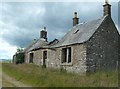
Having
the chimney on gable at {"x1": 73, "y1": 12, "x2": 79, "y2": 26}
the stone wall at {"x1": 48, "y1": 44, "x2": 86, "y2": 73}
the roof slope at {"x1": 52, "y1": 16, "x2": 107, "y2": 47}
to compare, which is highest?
the chimney on gable at {"x1": 73, "y1": 12, "x2": 79, "y2": 26}

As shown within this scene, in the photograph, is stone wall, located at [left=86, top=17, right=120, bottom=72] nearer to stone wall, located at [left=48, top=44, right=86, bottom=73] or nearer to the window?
stone wall, located at [left=48, top=44, right=86, bottom=73]

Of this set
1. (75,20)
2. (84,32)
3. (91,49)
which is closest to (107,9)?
(84,32)

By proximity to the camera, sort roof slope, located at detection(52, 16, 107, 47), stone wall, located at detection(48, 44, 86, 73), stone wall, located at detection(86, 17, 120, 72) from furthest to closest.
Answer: roof slope, located at detection(52, 16, 107, 47), stone wall, located at detection(86, 17, 120, 72), stone wall, located at detection(48, 44, 86, 73)

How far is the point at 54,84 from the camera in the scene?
52.8ft

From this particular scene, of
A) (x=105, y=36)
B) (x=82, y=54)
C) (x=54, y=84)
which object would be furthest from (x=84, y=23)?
(x=54, y=84)

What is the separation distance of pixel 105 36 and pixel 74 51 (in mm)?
3369

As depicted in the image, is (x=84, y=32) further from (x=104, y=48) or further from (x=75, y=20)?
(x=75, y=20)

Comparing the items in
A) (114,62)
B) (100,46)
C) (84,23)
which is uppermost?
(84,23)

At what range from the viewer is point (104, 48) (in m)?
23.4

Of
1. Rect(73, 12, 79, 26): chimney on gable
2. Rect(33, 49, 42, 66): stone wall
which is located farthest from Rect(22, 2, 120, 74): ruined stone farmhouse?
Rect(33, 49, 42, 66): stone wall

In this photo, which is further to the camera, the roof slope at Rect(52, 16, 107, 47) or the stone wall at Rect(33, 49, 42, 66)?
the stone wall at Rect(33, 49, 42, 66)

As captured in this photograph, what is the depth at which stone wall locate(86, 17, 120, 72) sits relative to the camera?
73.2 feet

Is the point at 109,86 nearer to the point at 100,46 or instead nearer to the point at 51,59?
the point at 100,46

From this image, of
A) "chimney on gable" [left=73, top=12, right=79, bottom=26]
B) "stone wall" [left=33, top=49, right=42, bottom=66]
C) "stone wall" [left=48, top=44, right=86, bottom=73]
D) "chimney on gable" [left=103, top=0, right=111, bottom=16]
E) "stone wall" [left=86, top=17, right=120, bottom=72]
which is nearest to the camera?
"stone wall" [left=48, top=44, right=86, bottom=73]
